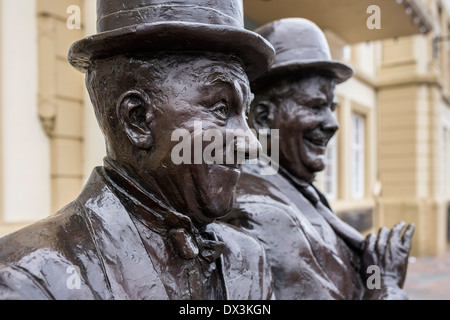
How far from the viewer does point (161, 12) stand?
1474 mm

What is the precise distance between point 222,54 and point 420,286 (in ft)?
26.1

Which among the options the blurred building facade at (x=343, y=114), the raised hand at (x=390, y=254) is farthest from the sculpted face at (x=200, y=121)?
the blurred building facade at (x=343, y=114)

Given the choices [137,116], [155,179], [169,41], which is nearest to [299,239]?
[155,179]

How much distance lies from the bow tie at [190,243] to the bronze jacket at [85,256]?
10 cm

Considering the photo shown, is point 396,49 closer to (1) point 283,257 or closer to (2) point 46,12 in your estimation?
(2) point 46,12

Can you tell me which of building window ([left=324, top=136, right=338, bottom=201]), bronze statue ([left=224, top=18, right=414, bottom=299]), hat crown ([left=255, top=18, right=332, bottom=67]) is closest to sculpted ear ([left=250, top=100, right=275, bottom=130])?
bronze statue ([left=224, top=18, right=414, bottom=299])

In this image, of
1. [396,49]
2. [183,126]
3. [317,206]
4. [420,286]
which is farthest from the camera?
[396,49]

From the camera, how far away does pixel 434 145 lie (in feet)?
42.8

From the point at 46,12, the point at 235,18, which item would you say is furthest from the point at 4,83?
the point at 235,18

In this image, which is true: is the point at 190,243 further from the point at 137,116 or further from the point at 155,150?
the point at 137,116

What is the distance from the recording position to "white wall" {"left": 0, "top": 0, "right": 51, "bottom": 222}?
413 cm

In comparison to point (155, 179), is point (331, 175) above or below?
below

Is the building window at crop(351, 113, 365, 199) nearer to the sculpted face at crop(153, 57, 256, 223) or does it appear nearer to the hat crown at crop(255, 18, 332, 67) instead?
the hat crown at crop(255, 18, 332, 67)

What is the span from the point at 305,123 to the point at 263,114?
0.26 m
